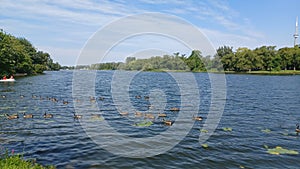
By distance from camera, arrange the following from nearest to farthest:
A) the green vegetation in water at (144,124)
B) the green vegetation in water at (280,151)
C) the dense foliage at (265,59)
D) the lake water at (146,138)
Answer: the lake water at (146,138) < the green vegetation in water at (280,151) < the green vegetation in water at (144,124) < the dense foliage at (265,59)

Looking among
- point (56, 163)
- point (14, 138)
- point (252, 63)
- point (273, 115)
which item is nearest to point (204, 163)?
point (56, 163)

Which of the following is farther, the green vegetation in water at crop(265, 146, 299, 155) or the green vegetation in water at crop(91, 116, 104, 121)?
the green vegetation in water at crop(91, 116, 104, 121)

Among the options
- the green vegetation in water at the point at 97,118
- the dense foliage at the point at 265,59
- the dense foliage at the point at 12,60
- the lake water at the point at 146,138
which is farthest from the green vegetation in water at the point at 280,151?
the dense foliage at the point at 265,59

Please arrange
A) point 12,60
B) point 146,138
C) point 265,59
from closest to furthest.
Result: point 146,138
point 12,60
point 265,59

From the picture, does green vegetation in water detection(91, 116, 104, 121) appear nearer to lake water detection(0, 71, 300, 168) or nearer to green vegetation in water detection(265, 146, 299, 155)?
lake water detection(0, 71, 300, 168)

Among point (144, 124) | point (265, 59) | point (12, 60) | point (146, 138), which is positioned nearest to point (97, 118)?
point (144, 124)

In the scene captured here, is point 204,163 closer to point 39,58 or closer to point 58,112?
point 58,112

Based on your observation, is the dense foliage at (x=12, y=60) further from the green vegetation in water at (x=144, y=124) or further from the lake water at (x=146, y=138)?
the green vegetation in water at (x=144, y=124)

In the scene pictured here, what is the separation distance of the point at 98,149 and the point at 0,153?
209 inches

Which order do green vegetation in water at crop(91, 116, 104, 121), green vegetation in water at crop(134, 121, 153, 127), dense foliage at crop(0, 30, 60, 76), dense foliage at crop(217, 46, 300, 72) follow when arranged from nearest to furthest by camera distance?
1. green vegetation in water at crop(134, 121, 153, 127)
2. green vegetation in water at crop(91, 116, 104, 121)
3. dense foliage at crop(0, 30, 60, 76)
4. dense foliage at crop(217, 46, 300, 72)

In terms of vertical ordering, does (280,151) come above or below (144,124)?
below

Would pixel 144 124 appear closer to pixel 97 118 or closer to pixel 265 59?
pixel 97 118

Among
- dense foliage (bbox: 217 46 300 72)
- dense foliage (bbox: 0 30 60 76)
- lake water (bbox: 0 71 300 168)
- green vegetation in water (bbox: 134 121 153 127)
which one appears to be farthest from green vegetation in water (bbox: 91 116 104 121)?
dense foliage (bbox: 217 46 300 72)

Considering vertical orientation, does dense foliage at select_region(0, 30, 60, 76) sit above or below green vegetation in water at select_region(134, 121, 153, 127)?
above
